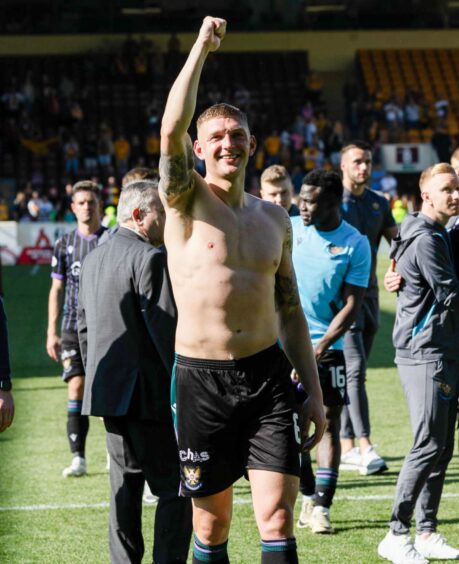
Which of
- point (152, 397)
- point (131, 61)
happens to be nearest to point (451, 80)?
point (131, 61)

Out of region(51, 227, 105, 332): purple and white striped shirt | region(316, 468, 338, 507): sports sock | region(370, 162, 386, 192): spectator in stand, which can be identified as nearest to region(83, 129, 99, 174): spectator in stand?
region(370, 162, 386, 192): spectator in stand

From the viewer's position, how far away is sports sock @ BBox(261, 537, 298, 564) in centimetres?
452

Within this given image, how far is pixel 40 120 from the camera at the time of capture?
40.4 meters

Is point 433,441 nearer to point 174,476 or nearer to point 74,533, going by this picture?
point 174,476

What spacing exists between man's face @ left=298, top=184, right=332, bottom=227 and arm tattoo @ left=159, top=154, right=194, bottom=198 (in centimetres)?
235

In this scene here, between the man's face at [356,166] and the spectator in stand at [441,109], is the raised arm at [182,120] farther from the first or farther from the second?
the spectator in stand at [441,109]

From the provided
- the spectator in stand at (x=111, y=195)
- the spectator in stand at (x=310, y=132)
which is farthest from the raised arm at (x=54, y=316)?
the spectator in stand at (x=310, y=132)

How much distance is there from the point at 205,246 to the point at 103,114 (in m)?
37.5

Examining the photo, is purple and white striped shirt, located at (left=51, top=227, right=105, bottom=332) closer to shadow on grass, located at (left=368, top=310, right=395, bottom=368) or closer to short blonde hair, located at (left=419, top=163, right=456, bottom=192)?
short blonde hair, located at (left=419, top=163, right=456, bottom=192)

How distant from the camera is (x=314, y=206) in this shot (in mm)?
Result: 6879

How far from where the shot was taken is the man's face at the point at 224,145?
4652mm

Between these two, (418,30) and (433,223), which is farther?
(418,30)

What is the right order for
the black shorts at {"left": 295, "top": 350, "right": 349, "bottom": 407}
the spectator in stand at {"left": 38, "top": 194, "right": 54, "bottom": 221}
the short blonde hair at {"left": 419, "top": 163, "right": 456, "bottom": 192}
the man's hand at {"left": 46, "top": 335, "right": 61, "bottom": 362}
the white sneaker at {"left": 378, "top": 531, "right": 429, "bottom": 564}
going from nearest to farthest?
1. the white sneaker at {"left": 378, "top": 531, "right": 429, "bottom": 564}
2. the short blonde hair at {"left": 419, "top": 163, "right": 456, "bottom": 192}
3. the black shorts at {"left": 295, "top": 350, "right": 349, "bottom": 407}
4. the man's hand at {"left": 46, "top": 335, "right": 61, "bottom": 362}
5. the spectator in stand at {"left": 38, "top": 194, "right": 54, "bottom": 221}

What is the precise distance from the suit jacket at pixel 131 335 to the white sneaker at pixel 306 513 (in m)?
1.86
